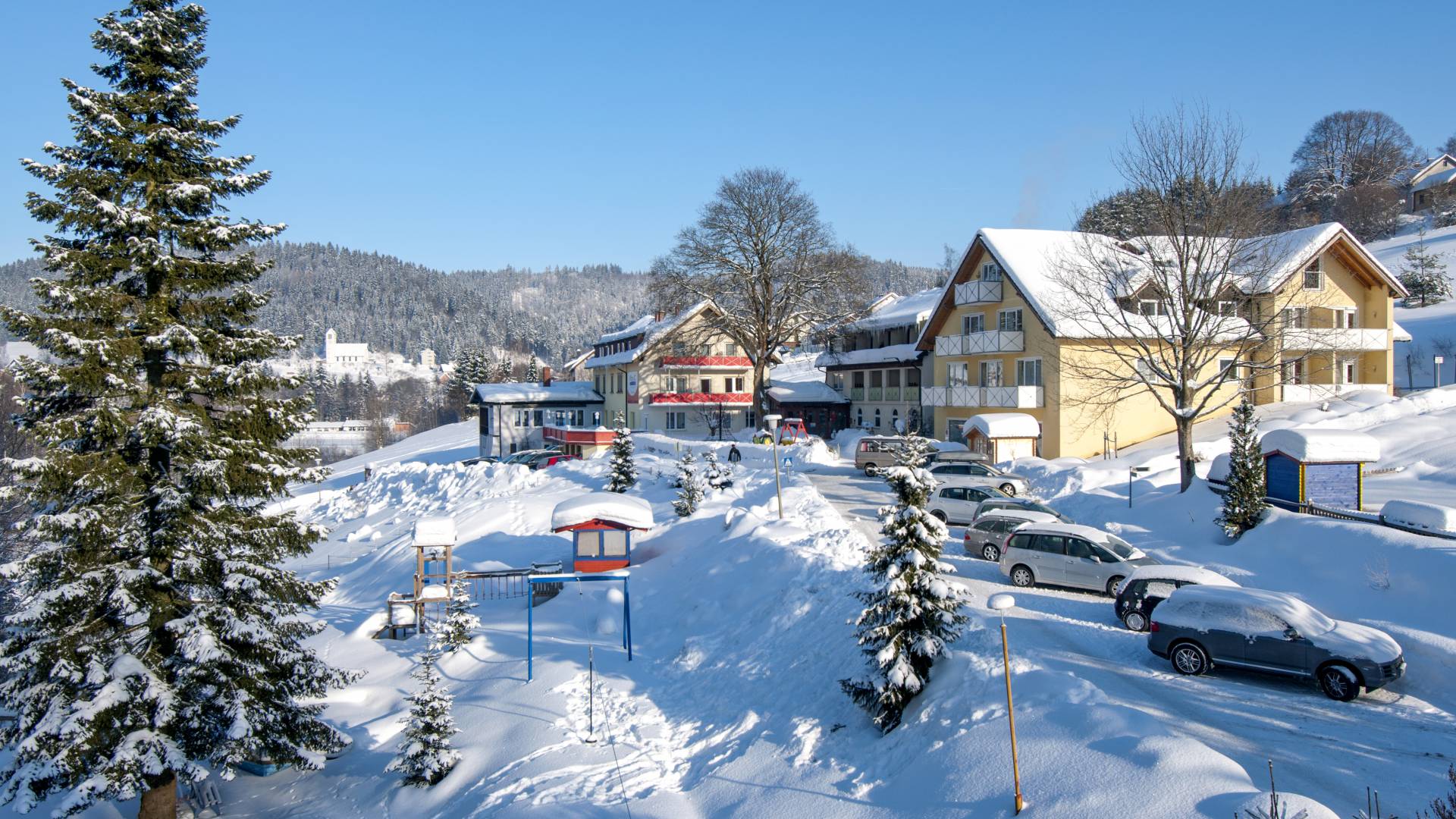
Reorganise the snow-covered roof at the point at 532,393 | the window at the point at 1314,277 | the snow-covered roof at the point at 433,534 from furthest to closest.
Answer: the snow-covered roof at the point at 532,393 < the window at the point at 1314,277 < the snow-covered roof at the point at 433,534

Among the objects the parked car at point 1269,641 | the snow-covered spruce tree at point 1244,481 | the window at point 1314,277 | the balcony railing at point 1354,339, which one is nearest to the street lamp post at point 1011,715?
the parked car at point 1269,641

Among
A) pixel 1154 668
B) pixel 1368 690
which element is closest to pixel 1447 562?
pixel 1368 690

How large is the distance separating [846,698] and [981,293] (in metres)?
33.3

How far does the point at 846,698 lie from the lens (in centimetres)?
1438

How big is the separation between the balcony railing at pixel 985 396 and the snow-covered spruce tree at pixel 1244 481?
17806 mm

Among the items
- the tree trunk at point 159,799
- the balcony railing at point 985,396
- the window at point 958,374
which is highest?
the window at point 958,374

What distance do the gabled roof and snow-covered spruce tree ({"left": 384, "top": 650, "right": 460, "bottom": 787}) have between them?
27.8m

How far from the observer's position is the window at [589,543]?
Result: 25219 mm

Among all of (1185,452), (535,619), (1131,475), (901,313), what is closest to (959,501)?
(1131,475)

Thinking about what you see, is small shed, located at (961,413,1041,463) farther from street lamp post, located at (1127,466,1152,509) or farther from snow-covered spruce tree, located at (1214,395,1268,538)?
snow-covered spruce tree, located at (1214,395,1268,538)

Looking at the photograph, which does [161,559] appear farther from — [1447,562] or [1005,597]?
[1447,562]

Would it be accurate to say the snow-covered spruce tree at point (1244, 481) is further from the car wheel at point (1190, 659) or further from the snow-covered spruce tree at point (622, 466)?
the snow-covered spruce tree at point (622, 466)

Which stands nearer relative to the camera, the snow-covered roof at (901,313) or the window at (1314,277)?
the window at (1314,277)

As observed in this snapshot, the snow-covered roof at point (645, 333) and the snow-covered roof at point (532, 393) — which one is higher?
the snow-covered roof at point (645, 333)
